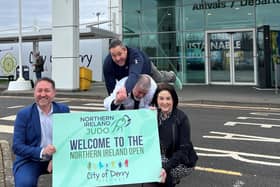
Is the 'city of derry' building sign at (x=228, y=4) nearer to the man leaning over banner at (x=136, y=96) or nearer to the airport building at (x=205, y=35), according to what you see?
the airport building at (x=205, y=35)

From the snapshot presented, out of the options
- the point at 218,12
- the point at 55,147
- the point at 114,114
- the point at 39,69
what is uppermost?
the point at 218,12

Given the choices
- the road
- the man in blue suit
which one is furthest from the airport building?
the man in blue suit

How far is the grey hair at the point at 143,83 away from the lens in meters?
4.05

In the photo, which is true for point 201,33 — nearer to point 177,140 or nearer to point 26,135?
point 177,140

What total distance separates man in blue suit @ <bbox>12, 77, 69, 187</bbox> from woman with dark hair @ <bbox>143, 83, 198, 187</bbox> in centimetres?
101

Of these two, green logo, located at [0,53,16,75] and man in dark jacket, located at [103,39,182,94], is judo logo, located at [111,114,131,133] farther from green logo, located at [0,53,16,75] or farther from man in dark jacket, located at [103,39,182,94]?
green logo, located at [0,53,16,75]

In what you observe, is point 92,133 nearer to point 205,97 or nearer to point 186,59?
point 205,97

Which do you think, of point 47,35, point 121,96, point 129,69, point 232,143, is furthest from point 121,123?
point 47,35

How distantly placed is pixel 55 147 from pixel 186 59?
66.0ft

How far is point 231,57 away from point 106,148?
1931 centimetres

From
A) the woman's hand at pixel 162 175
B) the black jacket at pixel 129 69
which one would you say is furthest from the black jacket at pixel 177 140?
the black jacket at pixel 129 69

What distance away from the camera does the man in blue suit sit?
3857mm

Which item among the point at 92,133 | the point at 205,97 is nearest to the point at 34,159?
the point at 92,133

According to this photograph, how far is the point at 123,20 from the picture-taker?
82.1 feet
